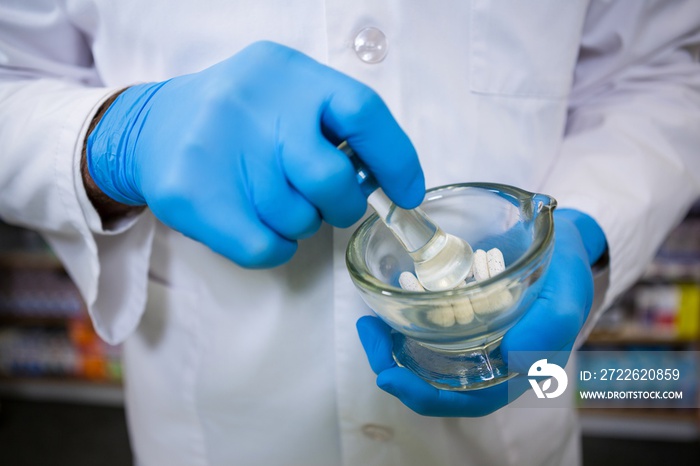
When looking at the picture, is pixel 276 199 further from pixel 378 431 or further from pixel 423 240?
pixel 378 431

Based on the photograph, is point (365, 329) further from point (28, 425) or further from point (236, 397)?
point (28, 425)

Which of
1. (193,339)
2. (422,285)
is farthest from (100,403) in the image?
(422,285)

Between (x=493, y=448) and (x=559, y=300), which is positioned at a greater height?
(x=559, y=300)

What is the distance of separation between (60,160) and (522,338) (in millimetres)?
511

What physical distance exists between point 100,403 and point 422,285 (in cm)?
206

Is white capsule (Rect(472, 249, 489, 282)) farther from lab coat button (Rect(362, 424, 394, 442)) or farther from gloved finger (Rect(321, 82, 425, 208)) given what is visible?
lab coat button (Rect(362, 424, 394, 442))

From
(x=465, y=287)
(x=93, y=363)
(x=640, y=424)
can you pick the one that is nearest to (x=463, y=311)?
(x=465, y=287)

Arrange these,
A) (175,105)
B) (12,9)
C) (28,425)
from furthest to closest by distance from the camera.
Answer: (28,425) → (12,9) → (175,105)

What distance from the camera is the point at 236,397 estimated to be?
792 millimetres

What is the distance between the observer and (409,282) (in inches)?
24.0

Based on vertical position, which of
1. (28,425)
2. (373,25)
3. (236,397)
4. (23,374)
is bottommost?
(28,425)

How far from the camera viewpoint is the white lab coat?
0.68m

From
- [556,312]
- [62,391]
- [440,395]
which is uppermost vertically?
[556,312]

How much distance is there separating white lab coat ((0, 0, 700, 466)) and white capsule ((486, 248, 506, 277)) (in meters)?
0.14
